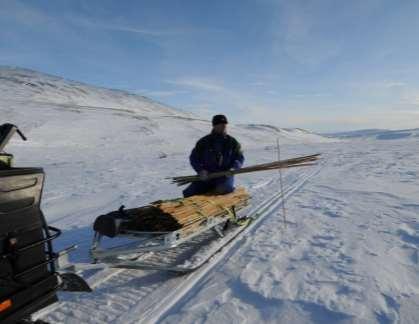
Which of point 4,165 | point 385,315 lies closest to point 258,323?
point 385,315

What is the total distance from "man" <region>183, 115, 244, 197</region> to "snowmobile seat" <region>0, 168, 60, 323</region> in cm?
433

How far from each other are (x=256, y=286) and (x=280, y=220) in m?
3.22

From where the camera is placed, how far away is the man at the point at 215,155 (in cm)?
714

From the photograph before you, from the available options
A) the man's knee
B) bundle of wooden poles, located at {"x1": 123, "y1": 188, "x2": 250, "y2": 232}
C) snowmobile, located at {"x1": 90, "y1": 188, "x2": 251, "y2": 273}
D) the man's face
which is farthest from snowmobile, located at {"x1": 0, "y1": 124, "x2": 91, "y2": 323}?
the man's face

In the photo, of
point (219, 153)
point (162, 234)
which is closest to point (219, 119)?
point (219, 153)

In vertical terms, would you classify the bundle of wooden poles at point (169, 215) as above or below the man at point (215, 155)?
below

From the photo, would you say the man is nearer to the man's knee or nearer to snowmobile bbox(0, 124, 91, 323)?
the man's knee

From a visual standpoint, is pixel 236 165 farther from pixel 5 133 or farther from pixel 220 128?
pixel 5 133

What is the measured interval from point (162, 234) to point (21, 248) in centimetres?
244

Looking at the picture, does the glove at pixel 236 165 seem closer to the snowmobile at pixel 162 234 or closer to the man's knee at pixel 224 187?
the man's knee at pixel 224 187

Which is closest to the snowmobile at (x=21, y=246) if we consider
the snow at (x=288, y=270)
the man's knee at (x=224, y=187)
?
the snow at (x=288, y=270)

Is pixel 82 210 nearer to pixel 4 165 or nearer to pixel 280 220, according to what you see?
pixel 280 220

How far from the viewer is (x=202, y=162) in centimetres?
748

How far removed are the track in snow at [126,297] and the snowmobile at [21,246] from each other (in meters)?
0.85
